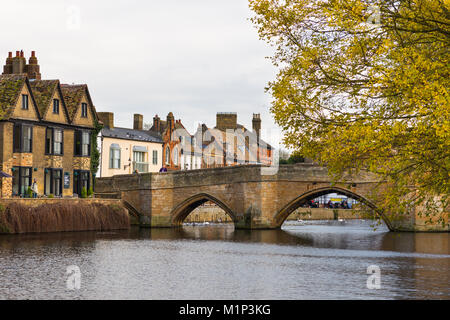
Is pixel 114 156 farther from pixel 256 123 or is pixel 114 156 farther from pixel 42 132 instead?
pixel 256 123

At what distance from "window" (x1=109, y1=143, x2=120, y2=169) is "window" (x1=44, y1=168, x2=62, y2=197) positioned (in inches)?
552

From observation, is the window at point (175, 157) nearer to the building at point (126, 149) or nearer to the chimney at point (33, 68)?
the building at point (126, 149)

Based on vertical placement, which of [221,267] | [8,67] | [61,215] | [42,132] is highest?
[8,67]

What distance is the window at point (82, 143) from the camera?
161 ft

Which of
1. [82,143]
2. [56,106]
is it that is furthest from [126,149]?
[56,106]

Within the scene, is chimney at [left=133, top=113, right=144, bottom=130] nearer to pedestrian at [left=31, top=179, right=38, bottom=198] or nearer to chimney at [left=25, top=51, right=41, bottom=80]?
chimney at [left=25, top=51, right=41, bottom=80]

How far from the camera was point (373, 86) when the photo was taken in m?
15.2

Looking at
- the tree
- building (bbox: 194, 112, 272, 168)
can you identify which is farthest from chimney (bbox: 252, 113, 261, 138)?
the tree

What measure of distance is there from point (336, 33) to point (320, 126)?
2393 mm

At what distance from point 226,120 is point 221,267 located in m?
56.4

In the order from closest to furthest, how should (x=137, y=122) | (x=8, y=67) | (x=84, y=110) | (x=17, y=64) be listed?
(x=84, y=110) < (x=17, y=64) < (x=8, y=67) < (x=137, y=122)

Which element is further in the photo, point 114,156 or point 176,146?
point 176,146

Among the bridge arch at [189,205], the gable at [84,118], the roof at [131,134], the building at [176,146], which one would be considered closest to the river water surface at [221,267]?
the bridge arch at [189,205]
